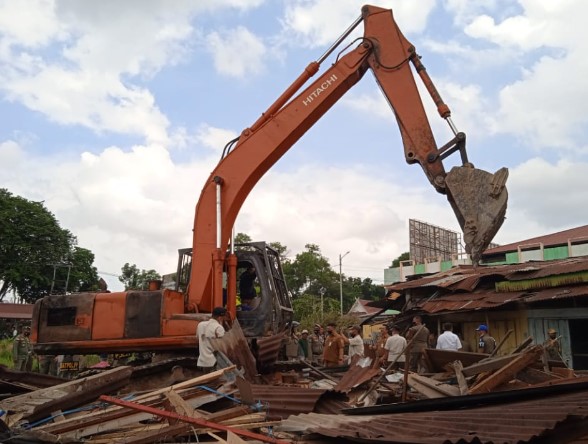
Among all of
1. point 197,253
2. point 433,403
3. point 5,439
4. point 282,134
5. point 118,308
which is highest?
point 282,134

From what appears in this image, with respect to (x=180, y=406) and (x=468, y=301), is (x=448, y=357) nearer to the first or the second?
(x=180, y=406)

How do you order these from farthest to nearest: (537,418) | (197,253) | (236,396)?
(197,253), (236,396), (537,418)

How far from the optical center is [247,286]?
9.14 metres

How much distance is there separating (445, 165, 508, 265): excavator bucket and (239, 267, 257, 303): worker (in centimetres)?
338

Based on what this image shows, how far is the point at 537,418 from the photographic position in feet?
11.7

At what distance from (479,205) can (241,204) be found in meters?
3.71

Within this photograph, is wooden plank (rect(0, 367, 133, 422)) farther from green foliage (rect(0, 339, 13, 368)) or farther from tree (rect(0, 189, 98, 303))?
tree (rect(0, 189, 98, 303))

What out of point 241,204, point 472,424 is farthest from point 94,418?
point 241,204

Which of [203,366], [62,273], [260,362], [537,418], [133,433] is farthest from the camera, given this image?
[62,273]

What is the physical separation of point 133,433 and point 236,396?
118 cm

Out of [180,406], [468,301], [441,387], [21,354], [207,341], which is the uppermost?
[468,301]

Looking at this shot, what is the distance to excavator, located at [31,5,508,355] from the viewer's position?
25.5 ft

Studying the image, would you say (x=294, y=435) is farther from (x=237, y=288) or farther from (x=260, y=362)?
(x=237, y=288)

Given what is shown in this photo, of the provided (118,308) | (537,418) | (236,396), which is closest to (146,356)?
(118,308)
